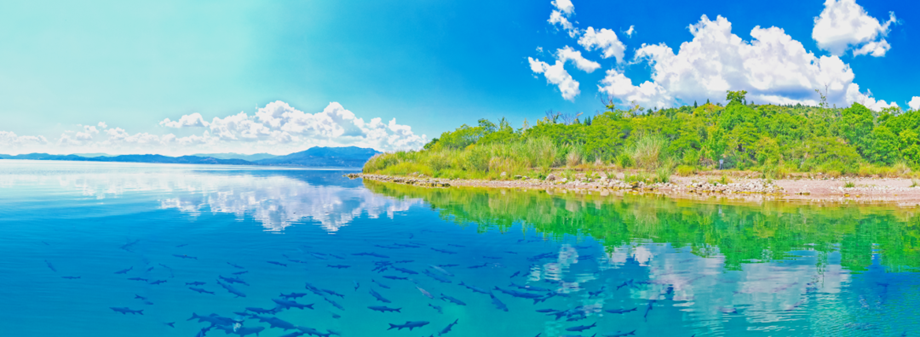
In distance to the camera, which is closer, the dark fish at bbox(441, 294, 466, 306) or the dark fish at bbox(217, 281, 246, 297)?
the dark fish at bbox(441, 294, 466, 306)

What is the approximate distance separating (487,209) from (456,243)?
5110 mm

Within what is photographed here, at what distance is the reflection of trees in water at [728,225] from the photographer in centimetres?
661

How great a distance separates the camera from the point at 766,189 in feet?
56.4

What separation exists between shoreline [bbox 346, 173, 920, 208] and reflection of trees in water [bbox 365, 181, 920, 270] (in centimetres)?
259

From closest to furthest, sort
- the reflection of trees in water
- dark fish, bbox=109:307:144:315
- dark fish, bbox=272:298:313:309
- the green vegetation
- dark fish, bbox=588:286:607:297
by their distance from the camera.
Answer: dark fish, bbox=109:307:144:315 → dark fish, bbox=272:298:313:309 → dark fish, bbox=588:286:607:297 → the reflection of trees in water → the green vegetation

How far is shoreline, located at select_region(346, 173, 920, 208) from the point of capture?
15.0 metres

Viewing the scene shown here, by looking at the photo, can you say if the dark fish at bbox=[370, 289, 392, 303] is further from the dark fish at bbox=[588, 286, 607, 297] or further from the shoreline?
the shoreline

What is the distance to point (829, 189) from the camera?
17156 mm

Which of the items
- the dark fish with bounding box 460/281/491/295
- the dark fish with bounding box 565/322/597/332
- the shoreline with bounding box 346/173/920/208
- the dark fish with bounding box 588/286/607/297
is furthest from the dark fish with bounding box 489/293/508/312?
the shoreline with bounding box 346/173/920/208

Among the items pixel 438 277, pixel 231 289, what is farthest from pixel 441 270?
pixel 231 289

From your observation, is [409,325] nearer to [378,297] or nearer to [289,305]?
[378,297]

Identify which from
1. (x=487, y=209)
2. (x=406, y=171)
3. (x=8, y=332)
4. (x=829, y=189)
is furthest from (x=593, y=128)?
(x=8, y=332)

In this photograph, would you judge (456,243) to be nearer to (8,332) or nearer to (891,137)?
(8,332)

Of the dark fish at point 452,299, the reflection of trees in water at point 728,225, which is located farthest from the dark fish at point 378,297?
the reflection of trees in water at point 728,225
